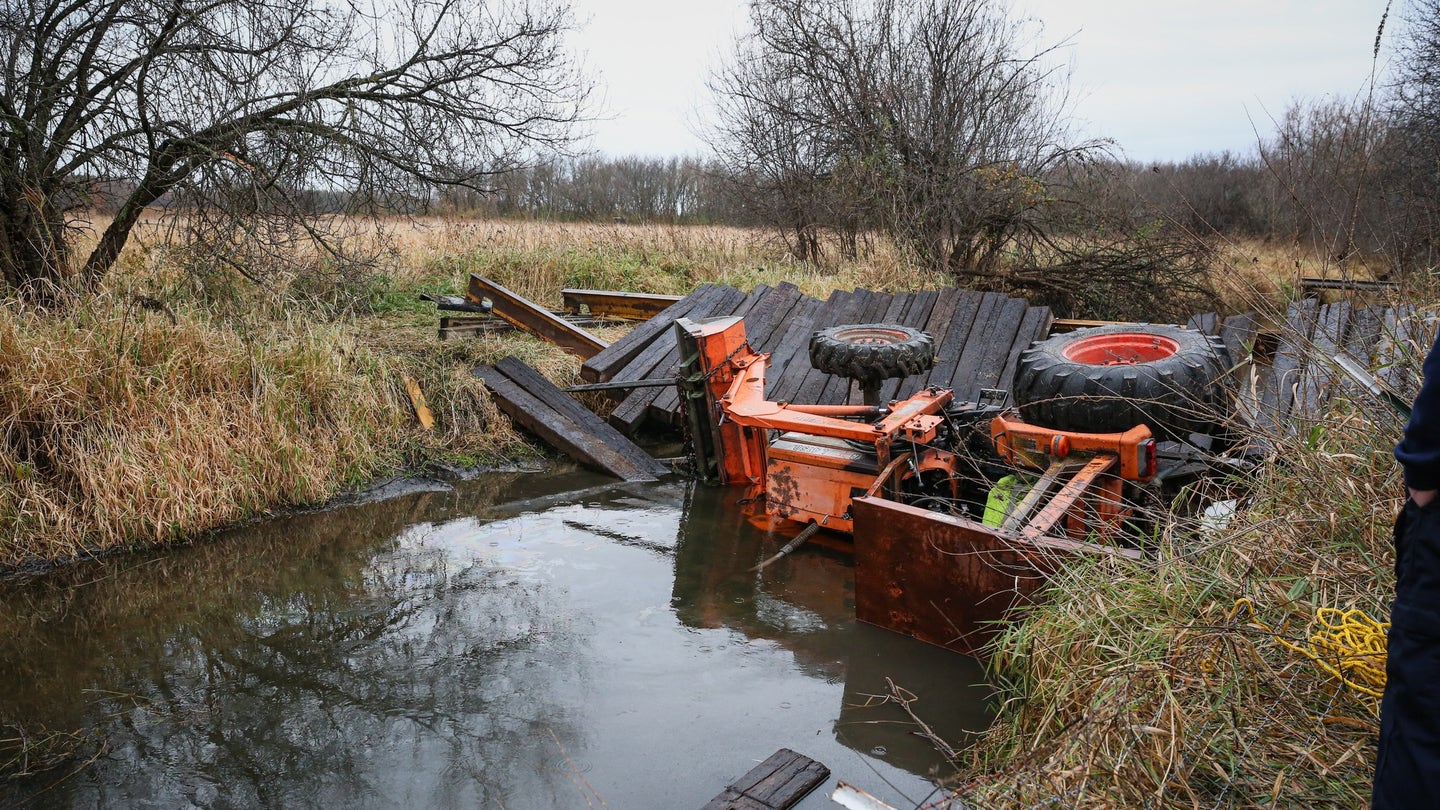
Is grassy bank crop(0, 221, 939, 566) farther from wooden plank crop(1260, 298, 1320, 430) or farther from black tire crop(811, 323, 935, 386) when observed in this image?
wooden plank crop(1260, 298, 1320, 430)

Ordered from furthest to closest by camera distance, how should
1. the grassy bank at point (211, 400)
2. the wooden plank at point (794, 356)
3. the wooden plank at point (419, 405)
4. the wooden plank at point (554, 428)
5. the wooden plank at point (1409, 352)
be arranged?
the wooden plank at point (794, 356)
the wooden plank at point (419, 405)
the wooden plank at point (554, 428)
the grassy bank at point (211, 400)
the wooden plank at point (1409, 352)

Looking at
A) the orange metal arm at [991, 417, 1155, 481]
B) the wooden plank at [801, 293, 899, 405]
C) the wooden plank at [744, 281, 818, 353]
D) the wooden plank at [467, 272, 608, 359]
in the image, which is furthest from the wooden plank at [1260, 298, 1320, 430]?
the wooden plank at [467, 272, 608, 359]

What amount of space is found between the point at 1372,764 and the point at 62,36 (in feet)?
30.7

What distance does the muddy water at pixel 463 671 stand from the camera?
3.50 metres

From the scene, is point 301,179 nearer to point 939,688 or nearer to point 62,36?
point 62,36

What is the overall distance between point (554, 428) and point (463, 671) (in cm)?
368

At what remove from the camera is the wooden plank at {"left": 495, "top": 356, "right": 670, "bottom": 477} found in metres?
7.69

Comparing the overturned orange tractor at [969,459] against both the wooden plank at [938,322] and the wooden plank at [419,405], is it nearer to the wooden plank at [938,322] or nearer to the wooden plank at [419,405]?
the wooden plank at [938,322]

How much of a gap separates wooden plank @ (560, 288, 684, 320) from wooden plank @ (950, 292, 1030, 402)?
381 cm

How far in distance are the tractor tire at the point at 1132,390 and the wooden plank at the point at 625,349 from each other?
14.8 ft

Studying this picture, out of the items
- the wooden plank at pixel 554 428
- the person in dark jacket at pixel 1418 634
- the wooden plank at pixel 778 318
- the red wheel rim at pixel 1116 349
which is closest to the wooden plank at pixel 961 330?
the wooden plank at pixel 778 318

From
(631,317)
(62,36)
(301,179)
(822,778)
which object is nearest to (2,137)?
(62,36)

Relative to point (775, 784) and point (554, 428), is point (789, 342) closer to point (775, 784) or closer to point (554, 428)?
point (554, 428)

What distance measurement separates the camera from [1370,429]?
11.4ft
